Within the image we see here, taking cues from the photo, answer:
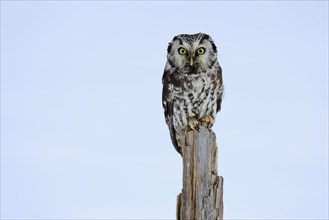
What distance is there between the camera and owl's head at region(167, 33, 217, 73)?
9727 millimetres

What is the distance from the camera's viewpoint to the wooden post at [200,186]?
629 cm

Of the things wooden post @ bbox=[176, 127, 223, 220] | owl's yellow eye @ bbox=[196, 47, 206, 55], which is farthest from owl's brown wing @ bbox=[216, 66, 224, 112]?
wooden post @ bbox=[176, 127, 223, 220]

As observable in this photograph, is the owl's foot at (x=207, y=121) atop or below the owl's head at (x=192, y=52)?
below

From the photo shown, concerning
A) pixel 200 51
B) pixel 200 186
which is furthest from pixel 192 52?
pixel 200 186

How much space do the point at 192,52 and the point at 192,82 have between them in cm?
47

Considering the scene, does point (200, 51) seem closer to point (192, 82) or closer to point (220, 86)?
point (192, 82)

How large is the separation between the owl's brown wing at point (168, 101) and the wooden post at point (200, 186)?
3.21 m

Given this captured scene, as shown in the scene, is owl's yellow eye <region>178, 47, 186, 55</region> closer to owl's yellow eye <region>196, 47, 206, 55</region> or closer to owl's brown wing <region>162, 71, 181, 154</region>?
owl's yellow eye <region>196, 47, 206, 55</region>

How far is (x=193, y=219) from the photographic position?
6.28 m

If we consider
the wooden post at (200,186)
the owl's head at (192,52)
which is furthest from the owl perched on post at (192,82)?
the wooden post at (200,186)

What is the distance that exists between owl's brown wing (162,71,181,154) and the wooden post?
10.5ft

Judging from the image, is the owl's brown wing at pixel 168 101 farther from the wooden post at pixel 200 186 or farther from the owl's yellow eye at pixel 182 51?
the wooden post at pixel 200 186

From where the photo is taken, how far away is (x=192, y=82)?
9.70 meters

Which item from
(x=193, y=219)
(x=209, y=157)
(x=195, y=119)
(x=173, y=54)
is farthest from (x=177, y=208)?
(x=173, y=54)
